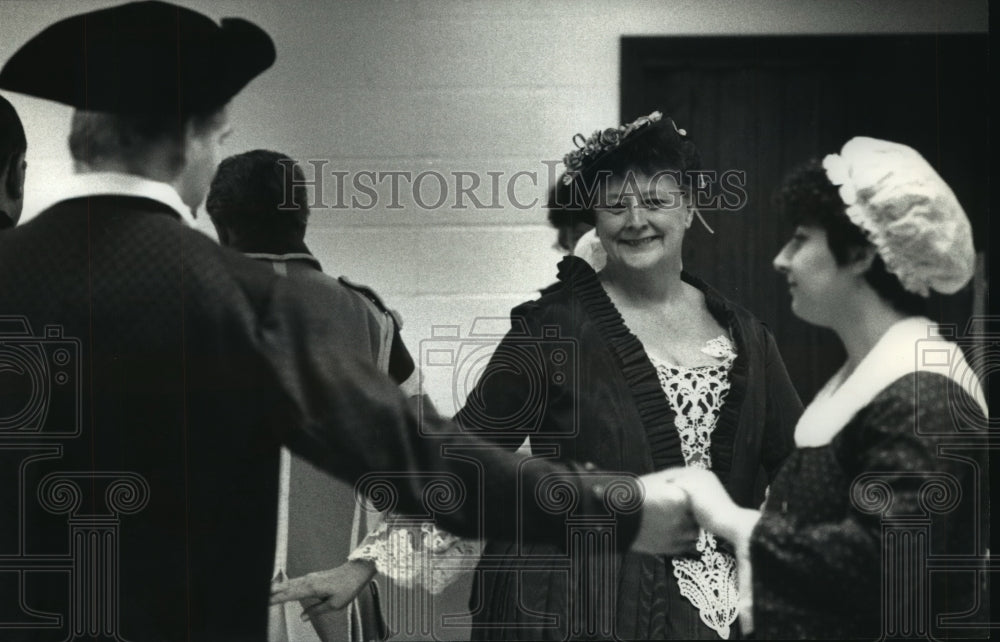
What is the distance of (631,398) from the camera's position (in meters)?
3.05

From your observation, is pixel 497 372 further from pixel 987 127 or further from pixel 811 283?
pixel 987 127

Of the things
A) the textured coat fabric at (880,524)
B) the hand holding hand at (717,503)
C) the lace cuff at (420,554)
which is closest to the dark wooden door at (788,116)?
the textured coat fabric at (880,524)

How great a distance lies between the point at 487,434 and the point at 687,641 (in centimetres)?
66

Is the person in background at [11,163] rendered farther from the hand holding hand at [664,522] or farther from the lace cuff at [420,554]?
the hand holding hand at [664,522]

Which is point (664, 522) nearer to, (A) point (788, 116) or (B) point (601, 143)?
(B) point (601, 143)

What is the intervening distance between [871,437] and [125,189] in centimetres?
176

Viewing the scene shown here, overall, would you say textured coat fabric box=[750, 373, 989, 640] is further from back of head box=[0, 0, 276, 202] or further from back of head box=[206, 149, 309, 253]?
back of head box=[0, 0, 276, 202]

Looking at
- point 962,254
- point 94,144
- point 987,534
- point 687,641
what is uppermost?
point 94,144

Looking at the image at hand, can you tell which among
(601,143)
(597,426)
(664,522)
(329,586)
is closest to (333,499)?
(329,586)

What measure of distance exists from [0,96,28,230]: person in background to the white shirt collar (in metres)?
0.14

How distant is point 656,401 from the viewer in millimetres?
3045

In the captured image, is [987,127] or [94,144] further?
[987,127]

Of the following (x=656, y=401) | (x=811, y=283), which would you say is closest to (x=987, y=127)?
(x=811, y=283)

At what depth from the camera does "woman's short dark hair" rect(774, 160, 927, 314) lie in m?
3.07
